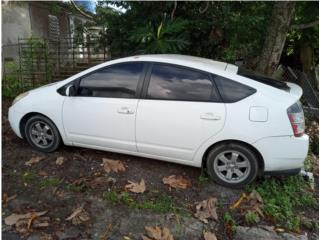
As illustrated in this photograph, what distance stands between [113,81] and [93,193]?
1.47 meters

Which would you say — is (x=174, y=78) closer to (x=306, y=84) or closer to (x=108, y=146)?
(x=108, y=146)

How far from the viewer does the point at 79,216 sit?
3223 mm

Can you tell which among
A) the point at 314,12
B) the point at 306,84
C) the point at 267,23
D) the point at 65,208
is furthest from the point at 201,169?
the point at 306,84

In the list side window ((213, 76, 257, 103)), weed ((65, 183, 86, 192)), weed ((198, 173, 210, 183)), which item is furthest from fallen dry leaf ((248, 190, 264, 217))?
weed ((65, 183, 86, 192))

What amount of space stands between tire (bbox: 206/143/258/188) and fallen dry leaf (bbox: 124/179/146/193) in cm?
86

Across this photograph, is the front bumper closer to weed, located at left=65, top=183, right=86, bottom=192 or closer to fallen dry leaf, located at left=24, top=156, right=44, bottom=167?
fallen dry leaf, located at left=24, top=156, right=44, bottom=167

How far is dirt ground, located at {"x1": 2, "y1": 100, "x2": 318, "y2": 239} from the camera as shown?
306 cm

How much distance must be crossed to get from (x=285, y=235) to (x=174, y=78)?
7.05ft

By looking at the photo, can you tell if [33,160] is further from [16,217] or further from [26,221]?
[26,221]

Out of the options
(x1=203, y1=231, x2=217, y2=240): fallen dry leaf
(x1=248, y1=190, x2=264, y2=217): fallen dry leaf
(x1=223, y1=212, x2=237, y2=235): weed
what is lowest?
(x1=203, y1=231, x2=217, y2=240): fallen dry leaf

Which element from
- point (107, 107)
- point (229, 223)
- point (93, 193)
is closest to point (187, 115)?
point (107, 107)

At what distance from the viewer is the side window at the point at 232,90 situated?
3.54 metres

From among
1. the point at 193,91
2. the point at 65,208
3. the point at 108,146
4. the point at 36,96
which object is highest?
the point at 193,91

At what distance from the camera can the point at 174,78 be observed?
12.4 feet
